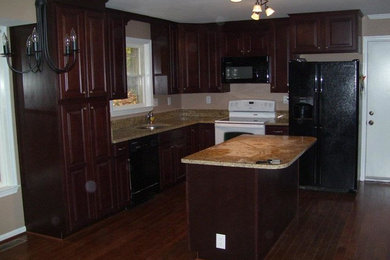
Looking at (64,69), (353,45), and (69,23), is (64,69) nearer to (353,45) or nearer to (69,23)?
(69,23)

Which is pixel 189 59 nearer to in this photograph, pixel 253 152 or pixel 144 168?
pixel 144 168

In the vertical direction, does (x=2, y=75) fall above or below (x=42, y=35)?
below

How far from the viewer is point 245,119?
6551 millimetres

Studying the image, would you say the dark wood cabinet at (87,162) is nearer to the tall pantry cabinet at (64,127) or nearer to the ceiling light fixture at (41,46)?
the tall pantry cabinet at (64,127)

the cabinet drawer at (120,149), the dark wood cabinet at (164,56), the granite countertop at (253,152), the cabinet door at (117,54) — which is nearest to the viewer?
the granite countertop at (253,152)

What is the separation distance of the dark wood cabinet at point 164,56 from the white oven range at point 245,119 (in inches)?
36.3

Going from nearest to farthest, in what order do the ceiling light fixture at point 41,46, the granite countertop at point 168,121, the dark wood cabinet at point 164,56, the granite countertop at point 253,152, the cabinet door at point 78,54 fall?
the granite countertop at point 253,152, the ceiling light fixture at point 41,46, the cabinet door at point 78,54, the granite countertop at point 168,121, the dark wood cabinet at point 164,56

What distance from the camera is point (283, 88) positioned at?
6.23m

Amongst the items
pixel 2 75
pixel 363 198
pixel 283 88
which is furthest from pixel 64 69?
pixel 363 198

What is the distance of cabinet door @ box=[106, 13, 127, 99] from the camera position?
5031 mm

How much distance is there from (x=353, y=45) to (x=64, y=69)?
3.66 metres

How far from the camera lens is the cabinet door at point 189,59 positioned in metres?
6.56

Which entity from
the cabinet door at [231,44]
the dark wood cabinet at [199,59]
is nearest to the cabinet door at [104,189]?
the dark wood cabinet at [199,59]

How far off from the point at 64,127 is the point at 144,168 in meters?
1.43
